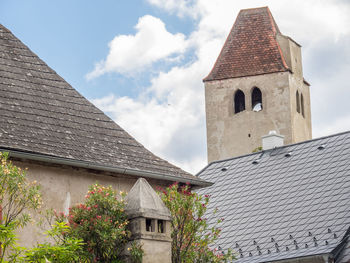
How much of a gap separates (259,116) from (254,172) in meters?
29.2

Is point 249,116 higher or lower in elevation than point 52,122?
higher

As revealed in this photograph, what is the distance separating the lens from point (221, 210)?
3041 centimetres

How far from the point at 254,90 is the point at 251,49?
2.84 m

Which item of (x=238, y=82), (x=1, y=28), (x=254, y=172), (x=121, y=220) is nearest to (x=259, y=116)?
(x=238, y=82)

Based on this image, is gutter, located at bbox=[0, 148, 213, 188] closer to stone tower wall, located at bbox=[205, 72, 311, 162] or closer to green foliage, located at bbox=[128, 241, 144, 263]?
green foliage, located at bbox=[128, 241, 144, 263]

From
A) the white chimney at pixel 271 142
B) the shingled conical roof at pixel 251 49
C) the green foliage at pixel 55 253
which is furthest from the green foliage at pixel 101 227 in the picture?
the shingled conical roof at pixel 251 49

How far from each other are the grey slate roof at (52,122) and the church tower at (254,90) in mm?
40008

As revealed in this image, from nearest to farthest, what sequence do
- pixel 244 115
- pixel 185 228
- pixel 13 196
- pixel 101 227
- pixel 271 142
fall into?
pixel 101 227
pixel 13 196
pixel 185 228
pixel 271 142
pixel 244 115

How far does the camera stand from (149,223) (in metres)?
16.0

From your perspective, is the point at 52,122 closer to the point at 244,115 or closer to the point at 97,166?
the point at 97,166

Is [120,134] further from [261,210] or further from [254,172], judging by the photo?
[254,172]

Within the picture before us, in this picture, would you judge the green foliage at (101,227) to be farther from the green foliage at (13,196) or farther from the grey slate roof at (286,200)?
the grey slate roof at (286,200)

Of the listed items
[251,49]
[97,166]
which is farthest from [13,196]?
[251,49]

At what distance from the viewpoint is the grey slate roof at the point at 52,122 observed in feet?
58.1
